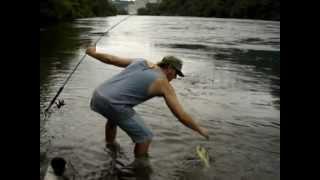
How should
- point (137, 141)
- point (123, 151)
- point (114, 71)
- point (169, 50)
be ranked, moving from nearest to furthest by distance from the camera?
point (137, 141)
point (123, 151)
point (114, 71)
point (169, 50)

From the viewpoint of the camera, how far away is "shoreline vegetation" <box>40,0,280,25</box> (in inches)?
2476

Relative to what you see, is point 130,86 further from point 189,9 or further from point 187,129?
point 189,9

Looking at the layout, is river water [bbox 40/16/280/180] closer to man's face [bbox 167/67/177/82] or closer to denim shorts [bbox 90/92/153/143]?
denim shorts [bbox 90/92/153/143]

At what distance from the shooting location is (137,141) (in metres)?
6.56

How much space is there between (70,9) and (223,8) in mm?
60375

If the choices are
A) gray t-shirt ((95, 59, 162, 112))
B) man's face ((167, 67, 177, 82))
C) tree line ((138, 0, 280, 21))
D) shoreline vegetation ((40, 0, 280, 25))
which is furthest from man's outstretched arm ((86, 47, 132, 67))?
tree line ((138, 0, 280, 21))

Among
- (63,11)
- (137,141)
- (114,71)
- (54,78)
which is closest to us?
(137,141)

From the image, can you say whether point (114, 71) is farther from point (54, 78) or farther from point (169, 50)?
point (169, 50)

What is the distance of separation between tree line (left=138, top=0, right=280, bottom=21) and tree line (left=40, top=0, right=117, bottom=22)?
2508 cm
